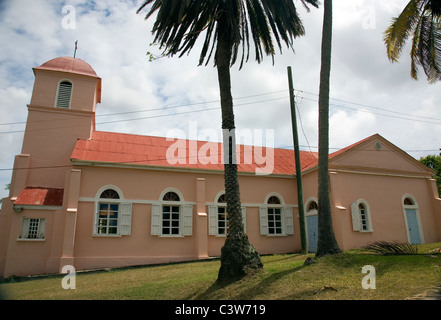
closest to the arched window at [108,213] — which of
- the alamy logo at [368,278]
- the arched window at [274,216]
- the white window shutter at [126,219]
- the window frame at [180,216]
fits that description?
the white window shutter at [126,219]

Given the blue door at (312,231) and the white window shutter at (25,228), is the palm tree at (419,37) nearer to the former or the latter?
the blue door at (312,231)

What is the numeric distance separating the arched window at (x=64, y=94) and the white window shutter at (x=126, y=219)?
7015 mm

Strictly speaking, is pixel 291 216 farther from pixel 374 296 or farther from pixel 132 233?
pixel 374 296

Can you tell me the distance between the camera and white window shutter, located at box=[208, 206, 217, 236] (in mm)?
17691

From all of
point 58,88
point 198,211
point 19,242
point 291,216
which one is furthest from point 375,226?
point 58,88

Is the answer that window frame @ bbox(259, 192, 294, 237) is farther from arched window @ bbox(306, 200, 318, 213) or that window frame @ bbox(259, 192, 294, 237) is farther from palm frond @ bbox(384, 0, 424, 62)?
palm frond @ bbox(384, 0, 424, 62)

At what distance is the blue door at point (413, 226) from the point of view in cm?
1887

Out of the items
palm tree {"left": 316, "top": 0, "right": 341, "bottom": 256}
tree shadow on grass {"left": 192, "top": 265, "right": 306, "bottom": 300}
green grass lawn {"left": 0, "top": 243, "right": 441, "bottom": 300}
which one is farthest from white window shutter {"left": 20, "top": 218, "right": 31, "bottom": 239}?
palm tree {"left": 316, "top": 0, "right": 341, "bottom": 256}

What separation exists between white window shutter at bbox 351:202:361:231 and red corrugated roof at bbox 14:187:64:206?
14805 mm

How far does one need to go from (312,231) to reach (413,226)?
5994 mm

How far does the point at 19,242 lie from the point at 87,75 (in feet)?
32.4

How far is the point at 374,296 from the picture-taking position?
6453mm

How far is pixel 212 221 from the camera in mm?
17828
